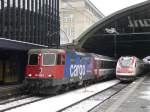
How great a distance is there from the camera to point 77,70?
108 ft

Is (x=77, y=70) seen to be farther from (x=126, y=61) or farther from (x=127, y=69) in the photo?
(x=126, y=61)

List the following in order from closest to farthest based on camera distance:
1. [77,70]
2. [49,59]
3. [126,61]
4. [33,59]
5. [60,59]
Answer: [49,59], [60,59], [33,59], [77,70], [126,61]

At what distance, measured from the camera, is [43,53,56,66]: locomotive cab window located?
28094 mm

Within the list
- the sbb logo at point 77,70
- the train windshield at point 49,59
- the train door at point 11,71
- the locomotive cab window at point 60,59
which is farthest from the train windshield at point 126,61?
the train windshield at point 49,59

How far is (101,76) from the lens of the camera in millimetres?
45594

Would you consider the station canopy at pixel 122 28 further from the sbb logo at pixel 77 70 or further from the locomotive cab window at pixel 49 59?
A: the locomotive cab window at pixel 49 59

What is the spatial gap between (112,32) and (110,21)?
166cm

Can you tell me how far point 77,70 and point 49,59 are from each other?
5.28 metres

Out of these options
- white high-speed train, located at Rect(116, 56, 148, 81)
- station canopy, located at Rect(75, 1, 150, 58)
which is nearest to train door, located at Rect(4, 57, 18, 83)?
white high-speed train, located at Rect(116, 56, 148, 81)

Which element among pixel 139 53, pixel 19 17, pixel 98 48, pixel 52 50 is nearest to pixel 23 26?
pixel 19 17

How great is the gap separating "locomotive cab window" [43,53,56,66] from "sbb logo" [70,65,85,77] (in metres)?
3.09

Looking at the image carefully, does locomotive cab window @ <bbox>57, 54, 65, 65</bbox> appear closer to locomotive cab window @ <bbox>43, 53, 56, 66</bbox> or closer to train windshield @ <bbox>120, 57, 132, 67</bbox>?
locomotive cab window @ <bbox>43, 53, 56, 66</bbox>

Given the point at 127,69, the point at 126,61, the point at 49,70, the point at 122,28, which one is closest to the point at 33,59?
the point at 49,70

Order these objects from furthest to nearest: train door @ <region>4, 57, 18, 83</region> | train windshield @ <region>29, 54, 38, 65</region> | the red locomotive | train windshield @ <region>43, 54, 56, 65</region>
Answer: train door @ <region>4, 57, 18, 83</region> → train windshield @ <region>29, 54, 38, 65</region> → train windshield @ <region>43, 54, 56, 65</region> → the red locomotive
